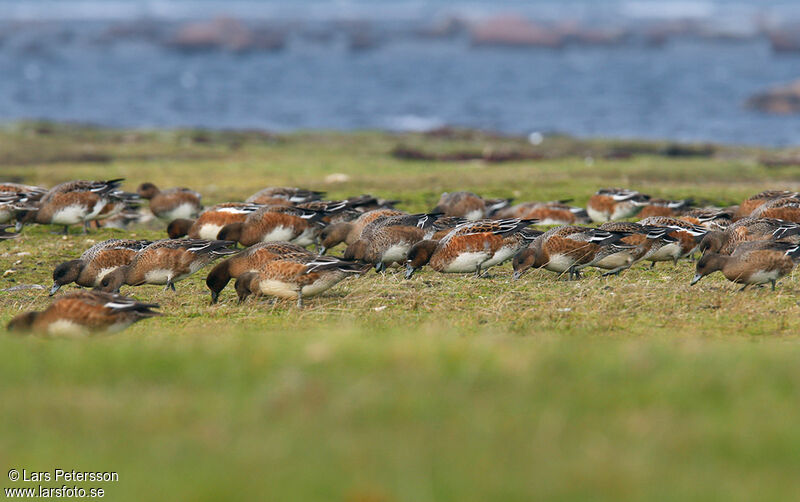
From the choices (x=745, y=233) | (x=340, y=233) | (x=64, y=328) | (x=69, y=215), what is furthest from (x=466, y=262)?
(x=69, y=215)

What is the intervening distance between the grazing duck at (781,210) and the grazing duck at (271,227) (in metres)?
7.22

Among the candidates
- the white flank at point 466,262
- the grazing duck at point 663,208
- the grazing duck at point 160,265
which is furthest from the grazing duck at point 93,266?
the grazing duck at point 663,208

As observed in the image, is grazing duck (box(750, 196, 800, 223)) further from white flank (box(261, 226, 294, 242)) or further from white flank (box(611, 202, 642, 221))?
white flank (box(261, 226, 294, 242))

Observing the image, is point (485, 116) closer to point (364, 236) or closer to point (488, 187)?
point (488, 187)

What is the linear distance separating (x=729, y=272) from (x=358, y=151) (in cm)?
2282

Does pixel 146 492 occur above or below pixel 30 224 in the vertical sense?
above

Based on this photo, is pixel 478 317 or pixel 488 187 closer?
pixel 478 317

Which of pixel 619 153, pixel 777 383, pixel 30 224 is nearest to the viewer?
pixel 777 383

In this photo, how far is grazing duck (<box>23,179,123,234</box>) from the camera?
1748 cm

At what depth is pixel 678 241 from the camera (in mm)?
14172

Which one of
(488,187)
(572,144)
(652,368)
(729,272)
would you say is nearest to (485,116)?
(572,144)

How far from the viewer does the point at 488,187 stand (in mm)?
23328

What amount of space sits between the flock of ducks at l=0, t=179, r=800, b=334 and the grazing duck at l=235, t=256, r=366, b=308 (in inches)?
0.6

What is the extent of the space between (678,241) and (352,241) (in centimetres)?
499
